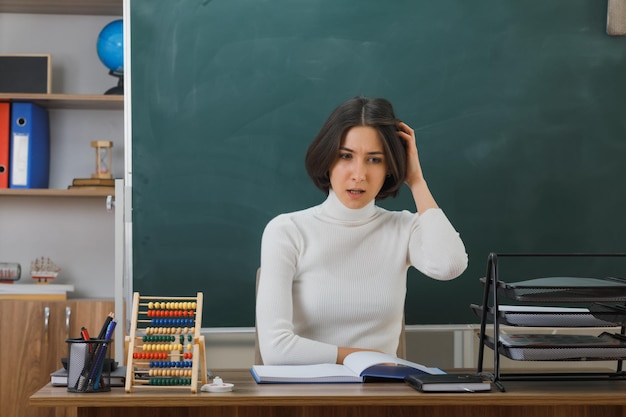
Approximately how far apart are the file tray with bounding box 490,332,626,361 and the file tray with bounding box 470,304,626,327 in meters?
0.04

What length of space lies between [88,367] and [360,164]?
99cm

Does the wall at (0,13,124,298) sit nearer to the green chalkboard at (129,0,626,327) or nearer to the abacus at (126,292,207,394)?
the green chalkboard at (129,0,626,327)

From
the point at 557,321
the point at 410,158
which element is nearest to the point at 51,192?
the point at 410,158

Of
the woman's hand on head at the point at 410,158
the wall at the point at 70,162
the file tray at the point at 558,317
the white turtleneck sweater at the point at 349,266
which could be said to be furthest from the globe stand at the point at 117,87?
the file tray at the point at 558,317

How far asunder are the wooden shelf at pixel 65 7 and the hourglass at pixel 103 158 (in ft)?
1.98

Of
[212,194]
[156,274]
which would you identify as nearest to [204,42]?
[212,194]

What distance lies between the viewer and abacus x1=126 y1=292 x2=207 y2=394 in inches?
69.0

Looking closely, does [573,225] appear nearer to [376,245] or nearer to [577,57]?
[577,57]

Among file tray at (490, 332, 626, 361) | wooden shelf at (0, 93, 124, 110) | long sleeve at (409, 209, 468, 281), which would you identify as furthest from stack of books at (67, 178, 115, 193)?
file tray at (490, 332, 626, 361)

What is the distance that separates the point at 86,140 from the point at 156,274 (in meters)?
1.11

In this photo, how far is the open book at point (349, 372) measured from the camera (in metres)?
1.84

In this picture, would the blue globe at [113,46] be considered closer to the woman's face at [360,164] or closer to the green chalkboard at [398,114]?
the green chalkboard at [398,114]

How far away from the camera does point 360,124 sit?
7.81ft

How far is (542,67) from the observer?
3.16 meters
